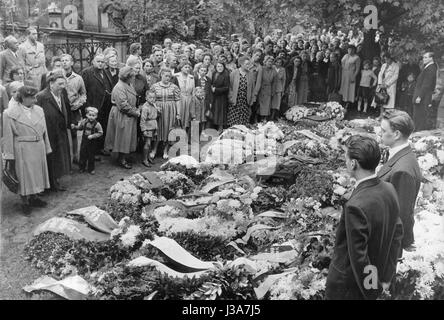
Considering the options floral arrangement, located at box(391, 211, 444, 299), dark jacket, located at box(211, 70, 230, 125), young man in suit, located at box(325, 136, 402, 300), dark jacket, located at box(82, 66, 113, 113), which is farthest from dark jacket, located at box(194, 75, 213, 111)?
young man in suit, located at box(325, 136, 402, 300)

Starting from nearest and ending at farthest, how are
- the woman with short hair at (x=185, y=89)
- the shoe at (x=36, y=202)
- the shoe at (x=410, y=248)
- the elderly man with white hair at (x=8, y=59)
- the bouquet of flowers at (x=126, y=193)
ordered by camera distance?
the shoe at (x=410, y=248) < the bouquet of flowers at (x=126, y=193) < the shoe at (x=36, y=202) < the elderly man with white hair at (x=8, y=59) < the woman with short hair at (x=185, y=89)

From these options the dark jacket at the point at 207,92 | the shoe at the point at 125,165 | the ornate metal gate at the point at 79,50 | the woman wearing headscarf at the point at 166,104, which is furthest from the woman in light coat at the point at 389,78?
the ornate metal gate at the point at 79,50

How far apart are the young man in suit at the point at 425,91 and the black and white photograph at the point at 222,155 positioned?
4cm

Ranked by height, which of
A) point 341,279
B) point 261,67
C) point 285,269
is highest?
point 261,67

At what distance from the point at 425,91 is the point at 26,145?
8007 millimetres

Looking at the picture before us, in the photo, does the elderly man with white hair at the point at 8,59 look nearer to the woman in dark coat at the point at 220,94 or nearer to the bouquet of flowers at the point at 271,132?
the woman in dark coat at the point at 220,94

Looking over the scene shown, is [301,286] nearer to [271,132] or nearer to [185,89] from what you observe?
[271,132]

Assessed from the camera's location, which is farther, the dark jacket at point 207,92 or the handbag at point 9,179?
the dark jacket at point 207,92

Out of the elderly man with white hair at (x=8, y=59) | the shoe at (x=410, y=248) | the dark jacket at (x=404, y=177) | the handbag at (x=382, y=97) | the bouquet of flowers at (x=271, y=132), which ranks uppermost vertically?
the elderly man with white hair at (x=8, y=59)

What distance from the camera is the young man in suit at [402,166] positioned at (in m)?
4.03

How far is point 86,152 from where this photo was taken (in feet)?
27.2
